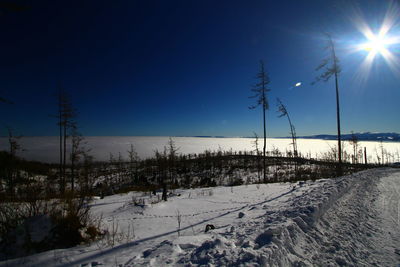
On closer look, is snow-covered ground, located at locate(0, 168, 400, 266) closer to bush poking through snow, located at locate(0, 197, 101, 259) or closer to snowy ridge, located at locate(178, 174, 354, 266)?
snowy ridge, located at locate(178, 174, 354, 266)

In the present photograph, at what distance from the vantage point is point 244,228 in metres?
3.87

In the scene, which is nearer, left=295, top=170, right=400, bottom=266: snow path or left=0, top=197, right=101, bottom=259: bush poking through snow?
left=295, top=170, right=400, bottom=266: snow path

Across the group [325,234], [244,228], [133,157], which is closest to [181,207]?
[244,228]

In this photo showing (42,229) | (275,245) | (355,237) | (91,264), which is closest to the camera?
(91,264)

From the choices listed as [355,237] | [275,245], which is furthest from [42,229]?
[355,237]

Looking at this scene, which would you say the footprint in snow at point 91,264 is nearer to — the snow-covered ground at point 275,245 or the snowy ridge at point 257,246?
the snow-covered ground at point 275,245

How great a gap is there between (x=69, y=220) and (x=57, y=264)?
1.45 m

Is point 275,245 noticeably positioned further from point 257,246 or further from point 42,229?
point 42,229

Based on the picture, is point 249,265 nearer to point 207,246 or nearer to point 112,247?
point 207,246

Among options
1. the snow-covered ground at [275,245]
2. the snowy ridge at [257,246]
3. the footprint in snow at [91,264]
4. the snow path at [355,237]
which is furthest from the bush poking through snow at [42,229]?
the snow path at [355,237]

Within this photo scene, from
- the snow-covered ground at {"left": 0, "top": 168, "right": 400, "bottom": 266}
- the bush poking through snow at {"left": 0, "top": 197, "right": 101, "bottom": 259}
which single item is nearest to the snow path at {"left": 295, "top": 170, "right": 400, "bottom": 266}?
Answer: the snow-covered ground at {"left": 0, "top": 168, "right": 400, "bottom": 266}

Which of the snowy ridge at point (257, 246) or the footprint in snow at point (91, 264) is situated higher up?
the snowy ridge at point (257, 246)

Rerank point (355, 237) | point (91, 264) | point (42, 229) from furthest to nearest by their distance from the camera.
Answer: point (42, 229)
point (355, 237)
point (91, 264)

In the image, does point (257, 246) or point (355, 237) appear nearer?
point (257, 246)
